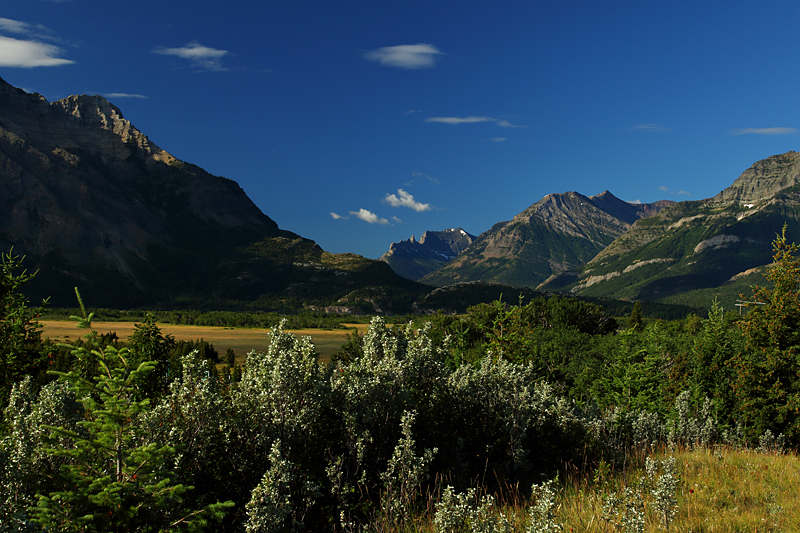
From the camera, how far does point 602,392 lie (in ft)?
105

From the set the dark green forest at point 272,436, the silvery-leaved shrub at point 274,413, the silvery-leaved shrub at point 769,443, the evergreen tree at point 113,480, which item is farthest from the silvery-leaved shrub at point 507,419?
the silvery-leaved shrub at point 769,443

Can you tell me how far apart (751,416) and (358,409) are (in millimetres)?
26710

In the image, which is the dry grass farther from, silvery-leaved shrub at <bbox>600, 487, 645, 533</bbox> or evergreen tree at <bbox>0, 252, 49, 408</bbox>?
evergreen tree at <bbox>0, 252, 49, 408</bbox>

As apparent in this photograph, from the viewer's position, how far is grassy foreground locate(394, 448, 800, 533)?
6.25 metres

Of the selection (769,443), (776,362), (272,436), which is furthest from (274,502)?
(776,362)

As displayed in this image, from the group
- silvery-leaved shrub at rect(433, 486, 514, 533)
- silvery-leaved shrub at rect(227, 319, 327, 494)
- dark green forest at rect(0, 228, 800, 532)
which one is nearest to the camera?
dark green forest at rect(0, 228, 800, 532)

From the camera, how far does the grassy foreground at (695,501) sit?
6.25m

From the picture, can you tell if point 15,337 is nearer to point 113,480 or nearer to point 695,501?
point 113,480

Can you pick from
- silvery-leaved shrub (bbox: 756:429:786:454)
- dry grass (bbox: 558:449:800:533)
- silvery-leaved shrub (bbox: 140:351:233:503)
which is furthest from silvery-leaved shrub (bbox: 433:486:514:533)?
silvery-leaved shrub (bbox: 756:429:786:454)

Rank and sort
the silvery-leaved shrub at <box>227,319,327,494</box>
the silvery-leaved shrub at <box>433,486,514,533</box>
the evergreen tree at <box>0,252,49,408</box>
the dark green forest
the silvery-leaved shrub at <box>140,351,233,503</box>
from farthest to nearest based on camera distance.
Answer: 1. the evergreen tree at <box>0,252,49,408</box>
2. the silvery-leaved shrub at <box>227,319,327,494</box>
3. the silvery-leaved shrub at <box>140,351,233,503</box>
4. the silvery-leaved shrub at <box>433,486,514,533</box>
5. the dark green forest

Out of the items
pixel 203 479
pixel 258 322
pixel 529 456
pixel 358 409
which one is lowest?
pixel 258 322

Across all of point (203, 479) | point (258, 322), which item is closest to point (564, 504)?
point (203, 479)

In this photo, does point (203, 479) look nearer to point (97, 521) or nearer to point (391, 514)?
point (97, 521)

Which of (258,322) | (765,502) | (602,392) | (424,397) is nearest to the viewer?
(765,502)
